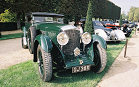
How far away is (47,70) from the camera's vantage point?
113 inches

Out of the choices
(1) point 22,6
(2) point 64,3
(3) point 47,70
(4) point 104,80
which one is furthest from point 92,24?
(2) point 64,3

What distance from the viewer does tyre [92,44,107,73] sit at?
3.47m

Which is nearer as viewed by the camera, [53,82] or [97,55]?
[53,82]

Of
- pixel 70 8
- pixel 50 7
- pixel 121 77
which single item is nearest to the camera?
pixel 121 77

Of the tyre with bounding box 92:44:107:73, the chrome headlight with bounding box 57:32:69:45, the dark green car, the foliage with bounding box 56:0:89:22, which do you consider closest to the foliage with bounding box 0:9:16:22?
the foliage with bounding box 56:0:89:22

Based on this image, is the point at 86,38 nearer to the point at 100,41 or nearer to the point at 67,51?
the point at 100,41

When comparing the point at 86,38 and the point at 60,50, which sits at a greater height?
the point at 86,38

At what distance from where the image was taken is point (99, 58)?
358 cm

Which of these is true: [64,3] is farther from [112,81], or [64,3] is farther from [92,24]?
[112,81]

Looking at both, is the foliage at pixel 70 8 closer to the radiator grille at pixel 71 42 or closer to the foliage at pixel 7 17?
the foliage at pixel 7 17

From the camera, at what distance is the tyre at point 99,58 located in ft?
11.4

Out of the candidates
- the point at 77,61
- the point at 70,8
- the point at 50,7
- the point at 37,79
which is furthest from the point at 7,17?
the point at 77,61

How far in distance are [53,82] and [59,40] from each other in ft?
3.70

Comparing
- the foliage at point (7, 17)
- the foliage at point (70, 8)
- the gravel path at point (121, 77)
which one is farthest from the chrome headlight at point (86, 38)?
the foliage at point (7, 17)
